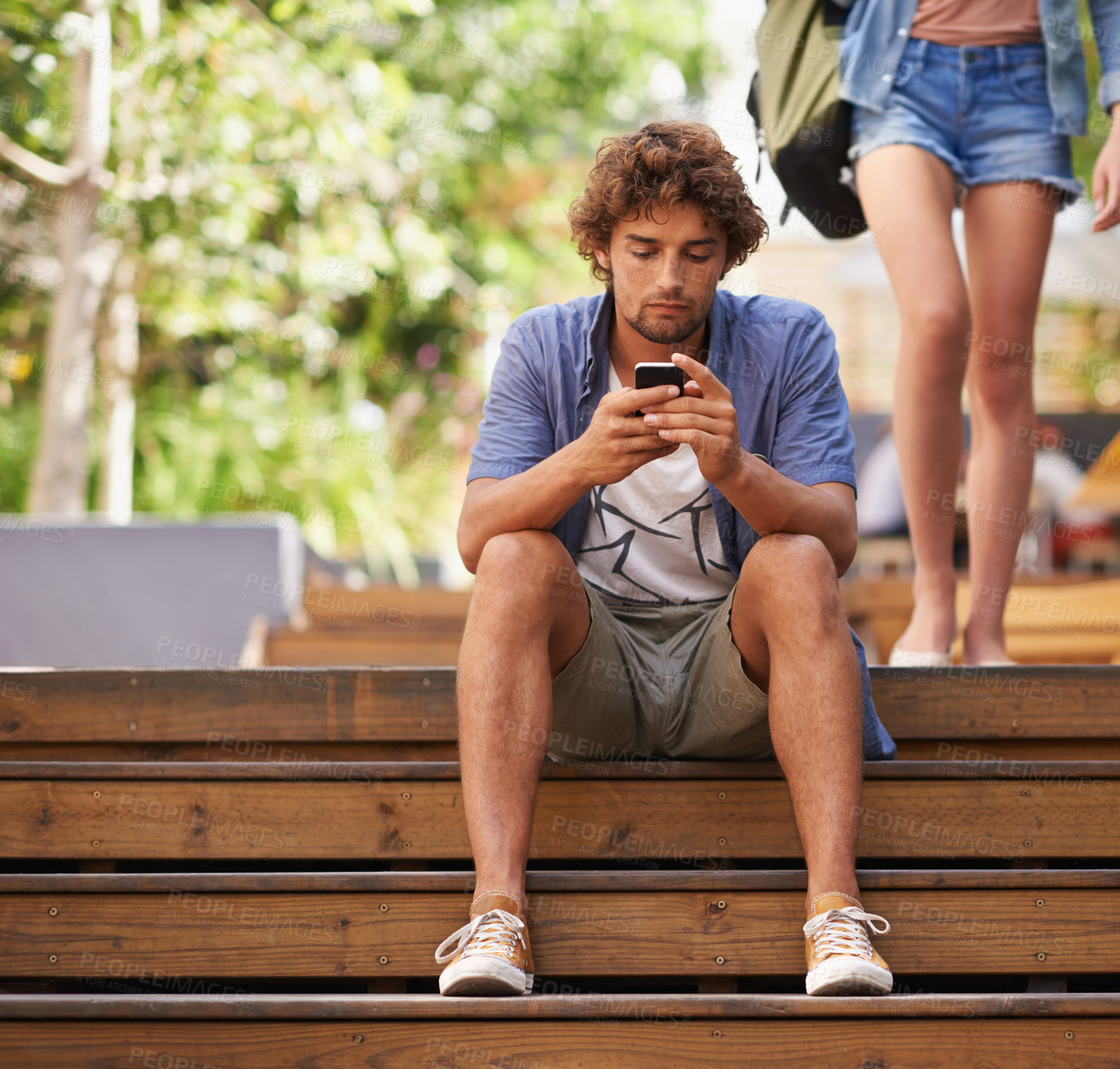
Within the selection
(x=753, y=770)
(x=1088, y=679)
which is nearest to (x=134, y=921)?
(x=753, y=770)

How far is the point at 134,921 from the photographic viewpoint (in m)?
1.89

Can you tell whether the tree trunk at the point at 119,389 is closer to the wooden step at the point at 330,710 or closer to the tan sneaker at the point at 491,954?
the wooden step at the point at 330,710

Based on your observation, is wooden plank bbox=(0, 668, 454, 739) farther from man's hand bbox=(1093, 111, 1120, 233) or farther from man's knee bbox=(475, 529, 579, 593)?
man's hand bbox=(1093, 111, 1120, 233)

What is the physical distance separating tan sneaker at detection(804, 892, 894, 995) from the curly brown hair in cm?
111

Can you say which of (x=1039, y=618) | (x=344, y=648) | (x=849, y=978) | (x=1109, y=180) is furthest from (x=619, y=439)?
(x=1039, y=618)

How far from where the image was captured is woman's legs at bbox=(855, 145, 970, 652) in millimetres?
2398

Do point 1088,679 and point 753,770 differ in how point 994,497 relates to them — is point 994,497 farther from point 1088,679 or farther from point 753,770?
point 753,770

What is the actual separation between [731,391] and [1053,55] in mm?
978

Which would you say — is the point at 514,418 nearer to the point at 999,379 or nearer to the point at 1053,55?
the point at 999,379

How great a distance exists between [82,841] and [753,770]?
3.64 ft

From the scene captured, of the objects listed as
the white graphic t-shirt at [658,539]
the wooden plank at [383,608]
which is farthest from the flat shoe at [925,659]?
the wooden plank at [383,608]

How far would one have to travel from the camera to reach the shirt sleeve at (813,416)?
2.08 meters

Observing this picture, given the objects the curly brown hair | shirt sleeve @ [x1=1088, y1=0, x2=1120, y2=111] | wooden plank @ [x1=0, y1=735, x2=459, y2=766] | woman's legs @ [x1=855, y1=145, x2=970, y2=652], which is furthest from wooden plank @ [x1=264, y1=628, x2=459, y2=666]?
shirt sleeve @ [x1=1088, y1=0, x2=1120, y2=111]

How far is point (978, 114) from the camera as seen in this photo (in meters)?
2.48
